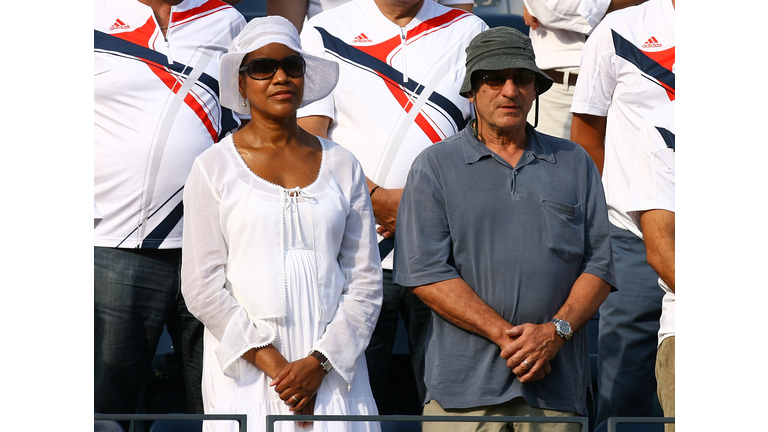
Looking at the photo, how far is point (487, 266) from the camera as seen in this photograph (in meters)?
2.90

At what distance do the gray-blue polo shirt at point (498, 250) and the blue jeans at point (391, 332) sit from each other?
1.13 feet

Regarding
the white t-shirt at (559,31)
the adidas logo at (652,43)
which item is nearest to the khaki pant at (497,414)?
the adidas logo at (652,43)

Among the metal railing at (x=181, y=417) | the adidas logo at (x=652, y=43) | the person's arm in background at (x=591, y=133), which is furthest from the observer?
the person's arm in background at (x=591, y=133)

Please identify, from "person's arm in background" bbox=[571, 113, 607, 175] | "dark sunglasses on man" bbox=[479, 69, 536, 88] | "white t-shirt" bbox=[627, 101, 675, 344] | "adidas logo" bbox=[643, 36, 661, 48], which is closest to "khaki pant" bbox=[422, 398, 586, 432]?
"white t-shirt" bbox=[627, 101, 675, 344]

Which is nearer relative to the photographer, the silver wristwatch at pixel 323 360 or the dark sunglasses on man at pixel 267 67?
the silver wristwatch at pixel 323 360

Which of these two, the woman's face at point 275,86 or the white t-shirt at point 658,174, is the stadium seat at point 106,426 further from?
the white t-shirt at point 658,174

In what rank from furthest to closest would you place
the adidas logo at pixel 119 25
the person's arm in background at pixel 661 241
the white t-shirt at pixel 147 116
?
the adidas logo at pixel 119 25
the white t-shirt at pixel 147 116
the person's arm in background at pixel 661 241

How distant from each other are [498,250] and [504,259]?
31mm

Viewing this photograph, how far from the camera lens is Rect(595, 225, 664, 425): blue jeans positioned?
366cm

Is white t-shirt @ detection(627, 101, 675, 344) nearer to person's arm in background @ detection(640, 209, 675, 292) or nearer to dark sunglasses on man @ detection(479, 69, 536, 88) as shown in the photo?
person's arm in background @ detection(640, 209, 675, 292)

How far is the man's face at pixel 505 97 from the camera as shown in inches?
119

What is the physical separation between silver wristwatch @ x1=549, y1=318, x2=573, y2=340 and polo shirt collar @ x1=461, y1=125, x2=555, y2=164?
0.49 meters

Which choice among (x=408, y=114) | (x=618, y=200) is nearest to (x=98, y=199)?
(x=408, y=114)

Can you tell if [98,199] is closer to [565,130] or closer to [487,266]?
[487,266]
